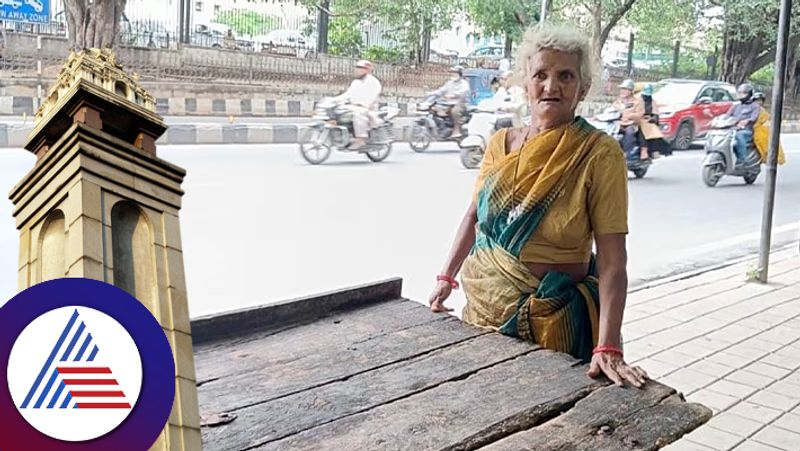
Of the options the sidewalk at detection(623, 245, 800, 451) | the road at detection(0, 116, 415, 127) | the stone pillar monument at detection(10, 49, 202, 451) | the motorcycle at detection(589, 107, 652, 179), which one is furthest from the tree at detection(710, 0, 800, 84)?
the stone pillar monument at detection(10, 49, 202, 451)

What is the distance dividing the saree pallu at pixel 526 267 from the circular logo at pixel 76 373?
4.29 feet

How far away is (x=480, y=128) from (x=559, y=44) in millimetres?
7182

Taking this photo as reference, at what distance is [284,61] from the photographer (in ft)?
16.6

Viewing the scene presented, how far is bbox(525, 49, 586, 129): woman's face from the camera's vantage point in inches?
69.2

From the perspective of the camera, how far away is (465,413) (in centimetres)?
123

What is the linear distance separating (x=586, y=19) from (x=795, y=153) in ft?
26.2

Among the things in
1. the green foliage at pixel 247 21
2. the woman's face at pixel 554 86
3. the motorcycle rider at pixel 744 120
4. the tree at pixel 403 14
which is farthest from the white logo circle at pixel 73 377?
the motorcycle rider at pixel 744 120

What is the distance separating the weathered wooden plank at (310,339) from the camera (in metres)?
1.37

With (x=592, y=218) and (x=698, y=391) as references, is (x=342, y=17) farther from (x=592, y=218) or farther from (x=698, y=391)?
(x=592, y=218)

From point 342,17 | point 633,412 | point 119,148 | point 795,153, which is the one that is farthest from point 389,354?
point 795,153

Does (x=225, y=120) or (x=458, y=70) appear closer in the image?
(x=225, y=120)

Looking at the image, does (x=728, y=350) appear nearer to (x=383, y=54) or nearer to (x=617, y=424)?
(x=617, y=424)

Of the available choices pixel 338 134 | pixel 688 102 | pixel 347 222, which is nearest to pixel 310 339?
pixel 347 222

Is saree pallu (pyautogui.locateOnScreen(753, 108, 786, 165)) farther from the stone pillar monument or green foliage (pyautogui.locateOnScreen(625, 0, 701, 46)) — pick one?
the stone pillar monument
